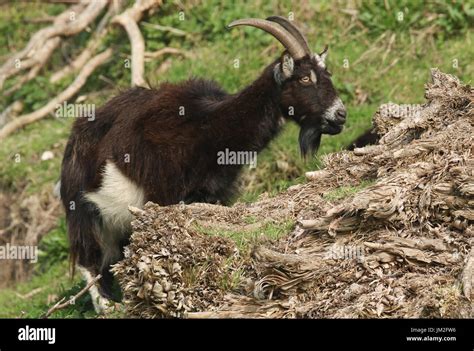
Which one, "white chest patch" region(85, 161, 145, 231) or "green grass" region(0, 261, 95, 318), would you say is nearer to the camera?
"white chest patch" region(85, 161, 145, 231)

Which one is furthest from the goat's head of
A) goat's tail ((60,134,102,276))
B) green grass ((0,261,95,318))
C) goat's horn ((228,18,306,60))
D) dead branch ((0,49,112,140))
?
dead branch ((0,49,112,140))

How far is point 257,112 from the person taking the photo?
33.2 ft

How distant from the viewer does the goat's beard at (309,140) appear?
10.3 meters

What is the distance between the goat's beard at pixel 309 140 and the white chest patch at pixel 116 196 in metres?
1.73

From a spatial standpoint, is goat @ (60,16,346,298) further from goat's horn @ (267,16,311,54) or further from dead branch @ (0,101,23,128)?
dead branch @ (0,101,23,128)

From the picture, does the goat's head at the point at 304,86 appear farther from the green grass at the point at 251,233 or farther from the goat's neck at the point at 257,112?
the green grass at the point at 251,233

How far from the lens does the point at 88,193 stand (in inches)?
406

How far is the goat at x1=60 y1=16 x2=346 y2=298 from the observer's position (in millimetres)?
9891

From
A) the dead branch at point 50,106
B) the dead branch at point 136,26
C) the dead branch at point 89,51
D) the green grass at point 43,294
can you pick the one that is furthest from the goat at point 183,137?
the dead branch at point 89,51

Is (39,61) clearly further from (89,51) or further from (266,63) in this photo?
(266,63)

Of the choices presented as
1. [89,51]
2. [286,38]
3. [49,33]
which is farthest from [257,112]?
[49,33]

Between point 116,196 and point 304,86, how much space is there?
2.12m

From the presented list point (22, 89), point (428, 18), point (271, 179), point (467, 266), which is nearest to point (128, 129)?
point (271, 179)

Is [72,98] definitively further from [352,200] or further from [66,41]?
[352,200]
